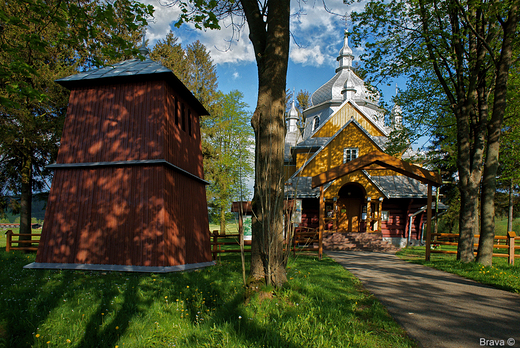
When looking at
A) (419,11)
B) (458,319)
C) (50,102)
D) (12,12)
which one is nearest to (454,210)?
(419,11)

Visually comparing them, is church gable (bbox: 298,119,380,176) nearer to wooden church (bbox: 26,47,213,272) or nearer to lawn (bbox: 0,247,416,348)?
wooden church (bbox: 26,47,213,272)

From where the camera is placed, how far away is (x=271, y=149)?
4.88 m

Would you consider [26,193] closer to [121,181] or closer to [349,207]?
[121,181]

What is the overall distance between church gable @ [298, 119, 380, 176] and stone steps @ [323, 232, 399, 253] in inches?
172

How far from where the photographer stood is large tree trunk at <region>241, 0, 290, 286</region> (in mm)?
4781

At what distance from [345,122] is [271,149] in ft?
66.0

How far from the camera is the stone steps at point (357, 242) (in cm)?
1692

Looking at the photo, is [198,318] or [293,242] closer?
[198,318]

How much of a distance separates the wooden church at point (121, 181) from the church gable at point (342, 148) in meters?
11.0

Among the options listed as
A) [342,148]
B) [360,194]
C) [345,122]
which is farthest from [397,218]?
[345,122]

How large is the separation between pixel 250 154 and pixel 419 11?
15.9 meters

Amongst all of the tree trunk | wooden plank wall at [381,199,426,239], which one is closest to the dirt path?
wooden plank wall at [381,199,426,239]

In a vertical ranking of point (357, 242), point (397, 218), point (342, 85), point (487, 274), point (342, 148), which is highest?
point (342, 85)

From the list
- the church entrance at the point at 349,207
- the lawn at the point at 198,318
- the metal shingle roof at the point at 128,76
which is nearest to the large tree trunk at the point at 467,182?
the lawn at the point at 198,318
